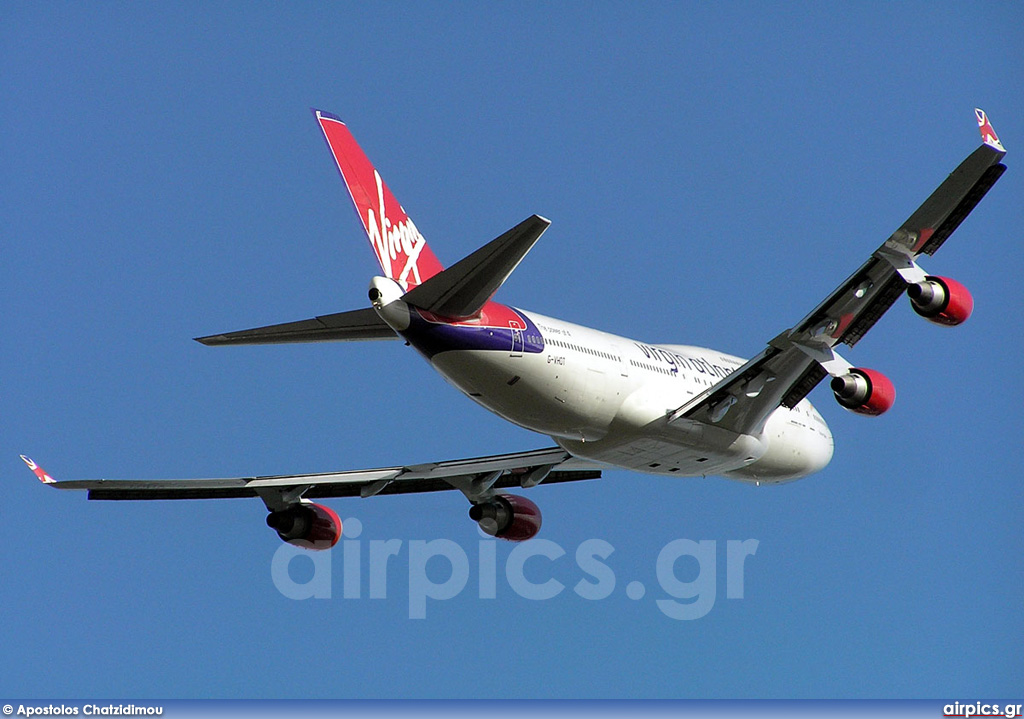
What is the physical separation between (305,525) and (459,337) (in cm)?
940

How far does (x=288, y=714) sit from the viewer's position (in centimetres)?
3106

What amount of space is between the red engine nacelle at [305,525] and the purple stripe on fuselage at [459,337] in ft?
28.7

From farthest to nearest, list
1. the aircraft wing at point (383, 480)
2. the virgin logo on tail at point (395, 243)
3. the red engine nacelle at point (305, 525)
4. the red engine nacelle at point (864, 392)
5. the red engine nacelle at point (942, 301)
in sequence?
the red engine nacelle at point (305, 525)
the aircraft wing at point (383, 480)
the red engine nacelle at point (864, 392)
the virgin logo on tail at point (395, 243)
the red engine nacelle at point (942, 301)

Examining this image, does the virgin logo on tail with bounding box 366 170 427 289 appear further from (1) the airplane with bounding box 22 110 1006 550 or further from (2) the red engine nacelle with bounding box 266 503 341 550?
(2) the red engine nacelle with bounding box 266 503 341 550

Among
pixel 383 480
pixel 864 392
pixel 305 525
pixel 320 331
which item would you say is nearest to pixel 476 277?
pixel 320 331

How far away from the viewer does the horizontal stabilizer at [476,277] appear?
60.7ft

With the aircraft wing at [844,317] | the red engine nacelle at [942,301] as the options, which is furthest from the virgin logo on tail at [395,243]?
the red engine nacelle at [942,301]

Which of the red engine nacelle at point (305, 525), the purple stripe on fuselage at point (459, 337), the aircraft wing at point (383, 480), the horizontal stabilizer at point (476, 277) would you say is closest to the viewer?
the horizontal stabilizer at point (476, 277)

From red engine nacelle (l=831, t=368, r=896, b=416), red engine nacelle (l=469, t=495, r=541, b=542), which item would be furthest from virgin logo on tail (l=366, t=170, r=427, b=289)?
red engine nacelle (l=831, t=368, r=896, b=416)

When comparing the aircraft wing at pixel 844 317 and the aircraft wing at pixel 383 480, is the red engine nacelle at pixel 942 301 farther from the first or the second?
the aircraft wing at pixel 383 480

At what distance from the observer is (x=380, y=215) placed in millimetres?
22984

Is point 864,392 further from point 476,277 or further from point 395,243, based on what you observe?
point 395,243

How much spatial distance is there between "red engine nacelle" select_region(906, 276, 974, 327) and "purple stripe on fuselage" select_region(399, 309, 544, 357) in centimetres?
717

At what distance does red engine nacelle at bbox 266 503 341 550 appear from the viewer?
28.2m
